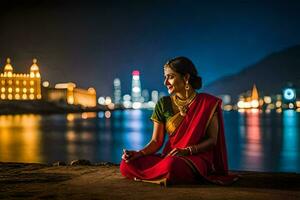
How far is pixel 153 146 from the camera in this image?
4.61 m

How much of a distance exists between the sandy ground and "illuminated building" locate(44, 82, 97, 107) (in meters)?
113

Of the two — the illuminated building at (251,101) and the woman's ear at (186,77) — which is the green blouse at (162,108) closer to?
the woman's ear at (186,77)

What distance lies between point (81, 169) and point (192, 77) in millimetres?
1809

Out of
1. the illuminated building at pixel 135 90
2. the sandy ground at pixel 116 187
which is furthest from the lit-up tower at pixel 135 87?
the sandy ground at pixel 116 187

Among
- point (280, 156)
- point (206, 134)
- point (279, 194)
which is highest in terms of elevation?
point (206, 134)

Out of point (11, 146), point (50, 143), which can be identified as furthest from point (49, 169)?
point (50, 143)

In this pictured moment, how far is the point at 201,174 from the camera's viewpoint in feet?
14.0

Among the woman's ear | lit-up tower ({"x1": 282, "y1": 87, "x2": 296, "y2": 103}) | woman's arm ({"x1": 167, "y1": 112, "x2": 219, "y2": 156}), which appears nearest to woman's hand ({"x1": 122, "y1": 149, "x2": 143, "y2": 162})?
woman's arm ({"x1": 167, "y1": 112, "x2": 219, "y2": 156})

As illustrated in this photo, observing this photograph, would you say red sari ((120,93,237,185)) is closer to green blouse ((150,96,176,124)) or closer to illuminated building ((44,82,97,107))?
green blouse ((150,96,176,124))

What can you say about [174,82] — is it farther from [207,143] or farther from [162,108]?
[207,143]

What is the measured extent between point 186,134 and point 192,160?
1.01ft

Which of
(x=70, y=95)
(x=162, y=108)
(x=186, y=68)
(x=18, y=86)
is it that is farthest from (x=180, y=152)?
(x=70, y=95)

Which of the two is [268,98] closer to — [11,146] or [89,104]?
[89,104]

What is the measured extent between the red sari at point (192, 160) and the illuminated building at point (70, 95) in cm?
11319
